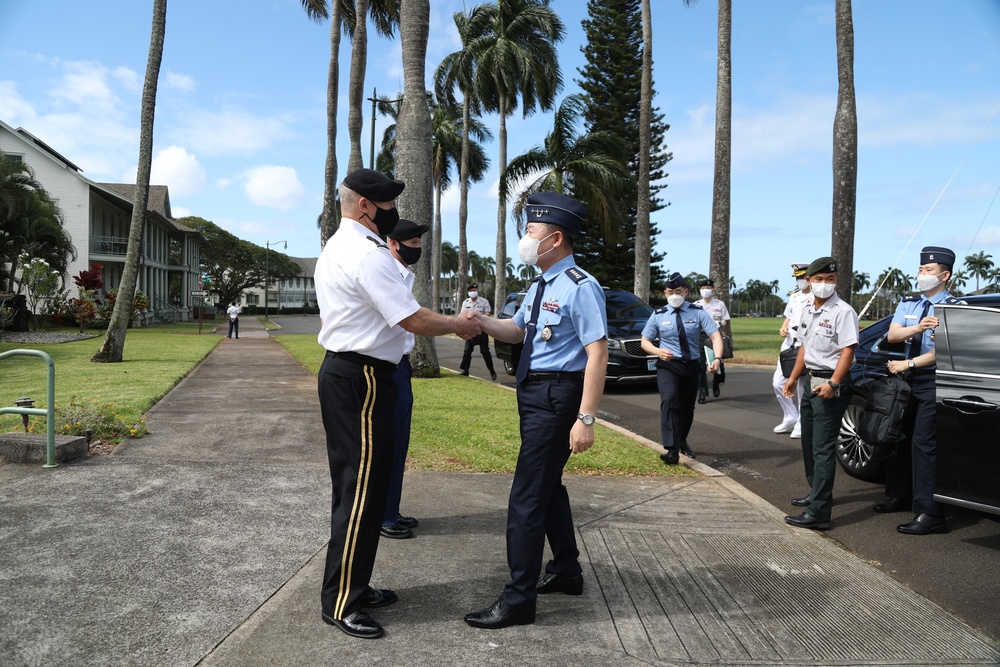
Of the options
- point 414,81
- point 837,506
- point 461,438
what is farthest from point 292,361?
point 837,506

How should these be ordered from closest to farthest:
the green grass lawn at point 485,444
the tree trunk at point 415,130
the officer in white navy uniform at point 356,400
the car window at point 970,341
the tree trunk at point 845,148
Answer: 1. the officer in white navy uniform at point 356,400
2. the car window at point 970,341
3. the green grass lawn at point 485,444
4. the tree trunk at point 415,130
5. the tree trunk at point 845,148

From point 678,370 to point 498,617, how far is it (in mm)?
4349

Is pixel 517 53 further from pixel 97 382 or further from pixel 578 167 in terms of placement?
pixel 97 382

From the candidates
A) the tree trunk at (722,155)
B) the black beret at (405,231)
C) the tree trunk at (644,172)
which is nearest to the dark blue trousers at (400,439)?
the black beret at (405,231)

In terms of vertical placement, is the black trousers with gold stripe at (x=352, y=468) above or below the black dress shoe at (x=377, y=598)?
above

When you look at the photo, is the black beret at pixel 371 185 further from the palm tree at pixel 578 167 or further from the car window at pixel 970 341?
the palm tree at pixel 578 167

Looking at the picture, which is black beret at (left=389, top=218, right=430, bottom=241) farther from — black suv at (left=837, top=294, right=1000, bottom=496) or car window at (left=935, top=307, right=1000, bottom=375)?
car window at (left=935, top=307, right=1000, bottom=375)

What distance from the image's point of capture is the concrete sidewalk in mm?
3309

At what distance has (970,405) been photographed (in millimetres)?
4875

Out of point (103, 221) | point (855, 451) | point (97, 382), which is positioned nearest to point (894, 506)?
point (855, 451)

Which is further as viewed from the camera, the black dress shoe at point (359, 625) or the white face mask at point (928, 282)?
the white face mask at point (928, 282)

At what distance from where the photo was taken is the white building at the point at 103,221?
41438 millimetres

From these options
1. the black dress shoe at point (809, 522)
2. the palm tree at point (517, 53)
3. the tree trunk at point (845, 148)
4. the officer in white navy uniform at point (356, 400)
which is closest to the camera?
the officer in white navy uniform at point (356, 400)

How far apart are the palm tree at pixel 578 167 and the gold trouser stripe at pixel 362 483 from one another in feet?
82.4
